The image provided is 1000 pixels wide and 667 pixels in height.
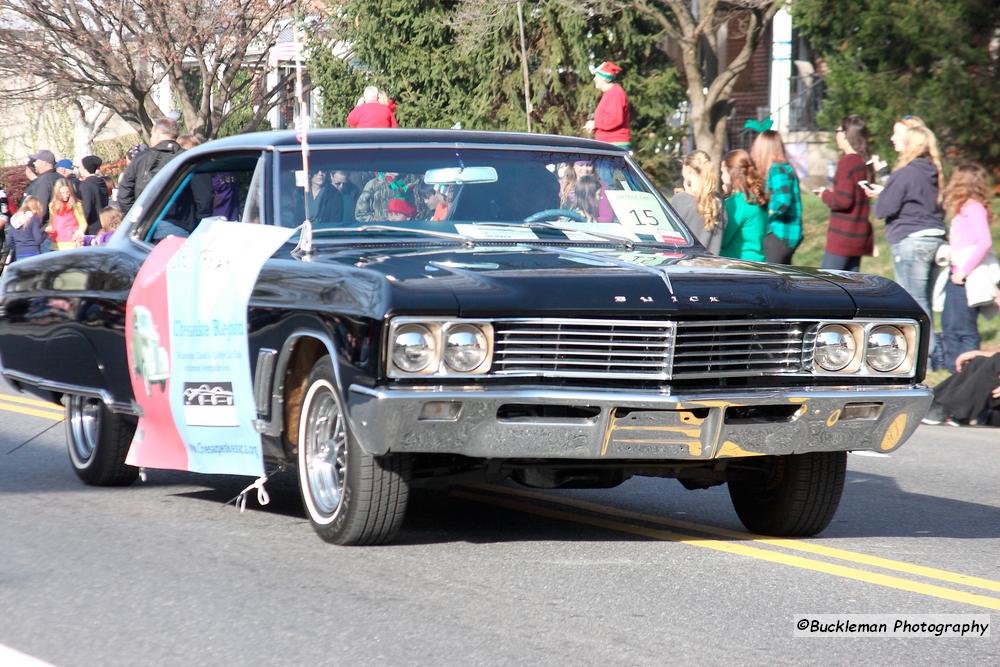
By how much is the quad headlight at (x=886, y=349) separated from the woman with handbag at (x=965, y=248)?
668cm

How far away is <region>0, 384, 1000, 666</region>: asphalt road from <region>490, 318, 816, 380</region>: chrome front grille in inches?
28.0

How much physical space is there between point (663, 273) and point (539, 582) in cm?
123

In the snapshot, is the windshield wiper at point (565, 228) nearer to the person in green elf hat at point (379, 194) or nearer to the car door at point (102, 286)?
the person in green elf hat at point (379, 194)

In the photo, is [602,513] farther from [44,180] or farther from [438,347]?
[44,180]

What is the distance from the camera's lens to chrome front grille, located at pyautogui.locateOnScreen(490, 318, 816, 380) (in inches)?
225

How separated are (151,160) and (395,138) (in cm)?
726

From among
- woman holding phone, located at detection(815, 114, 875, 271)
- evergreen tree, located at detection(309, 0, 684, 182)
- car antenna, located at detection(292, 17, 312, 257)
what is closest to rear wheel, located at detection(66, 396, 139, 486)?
car antenna, located at detection(292, 17, 312, 257)

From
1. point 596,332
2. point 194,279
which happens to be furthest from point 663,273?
point 194,279

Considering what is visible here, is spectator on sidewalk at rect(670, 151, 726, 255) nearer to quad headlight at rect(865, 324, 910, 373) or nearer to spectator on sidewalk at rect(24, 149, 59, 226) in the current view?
quad headlight at rect(865, 324, 910, 373)

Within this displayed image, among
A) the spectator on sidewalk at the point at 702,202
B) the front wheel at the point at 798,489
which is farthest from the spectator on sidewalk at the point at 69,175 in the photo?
the front wheel at the point at 798,489

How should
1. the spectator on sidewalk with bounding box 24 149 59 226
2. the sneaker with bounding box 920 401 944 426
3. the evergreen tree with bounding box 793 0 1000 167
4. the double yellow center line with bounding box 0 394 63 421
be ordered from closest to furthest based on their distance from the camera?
the double yellow center line with bounding box 0 394 63 421 → the sneaker with bounding box 920 401 944 426 → the evergreen tree with bounding box 793 0 1000 167 → the spectator on sidewalk with bounding box 24 149 59 226

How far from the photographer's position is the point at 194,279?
6785 millimetres

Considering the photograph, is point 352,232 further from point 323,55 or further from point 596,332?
point 323,55

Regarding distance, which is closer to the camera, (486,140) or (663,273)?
(663,273)
